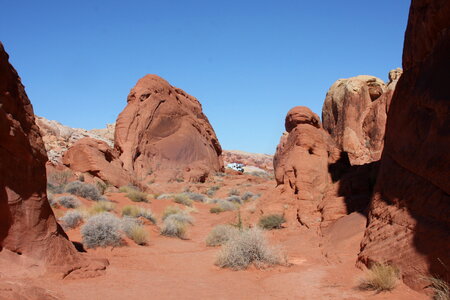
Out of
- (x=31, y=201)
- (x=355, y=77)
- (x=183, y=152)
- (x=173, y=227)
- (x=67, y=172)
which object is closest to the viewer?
(x=31, y=201)

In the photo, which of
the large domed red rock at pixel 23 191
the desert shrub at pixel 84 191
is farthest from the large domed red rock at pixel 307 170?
the desert shrub at pixel 84 191

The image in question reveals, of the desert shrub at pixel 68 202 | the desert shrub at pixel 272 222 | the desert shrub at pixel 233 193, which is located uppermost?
the desert shrub at pixel 233 193

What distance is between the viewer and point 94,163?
23.4 meters

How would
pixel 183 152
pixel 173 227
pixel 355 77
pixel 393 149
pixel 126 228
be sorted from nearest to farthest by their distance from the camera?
pixel 393 149 < pixel 126 228 < pixel 173 227 < pixel 355 77 < pixel 183 152

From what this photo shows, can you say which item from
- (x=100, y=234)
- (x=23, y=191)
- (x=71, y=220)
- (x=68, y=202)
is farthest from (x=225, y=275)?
(x=68, y=202)

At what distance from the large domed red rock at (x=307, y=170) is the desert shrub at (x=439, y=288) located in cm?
713

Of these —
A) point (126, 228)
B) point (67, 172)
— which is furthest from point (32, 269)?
point (67, 172)

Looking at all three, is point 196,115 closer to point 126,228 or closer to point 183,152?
point 183,152

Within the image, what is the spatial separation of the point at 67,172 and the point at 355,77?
16.1 metres

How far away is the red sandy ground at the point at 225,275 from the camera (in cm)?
622

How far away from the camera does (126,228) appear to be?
11.5 metres

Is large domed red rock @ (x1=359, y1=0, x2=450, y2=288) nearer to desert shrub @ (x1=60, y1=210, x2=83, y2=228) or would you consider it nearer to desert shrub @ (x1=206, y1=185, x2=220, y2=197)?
desert shrub @ (x1=60, y1=210, x2=83, y2=228)

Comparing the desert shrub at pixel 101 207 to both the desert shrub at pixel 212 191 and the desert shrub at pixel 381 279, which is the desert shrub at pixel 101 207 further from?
the desert shrub at pixel 212 191

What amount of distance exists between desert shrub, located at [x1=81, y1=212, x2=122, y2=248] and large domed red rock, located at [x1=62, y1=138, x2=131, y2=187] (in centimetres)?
1334
